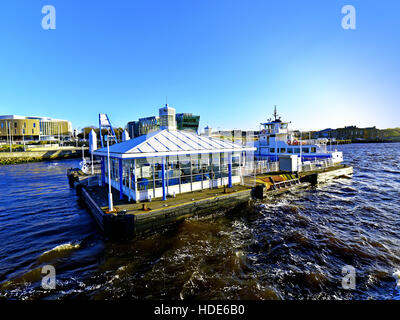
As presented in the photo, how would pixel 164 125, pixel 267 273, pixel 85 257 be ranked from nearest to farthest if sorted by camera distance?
pixel 267 273, pixel 85 257, pixel 164 125

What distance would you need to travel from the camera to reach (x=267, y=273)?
863 centimetres

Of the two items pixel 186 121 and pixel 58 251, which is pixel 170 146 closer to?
pixel 58 251

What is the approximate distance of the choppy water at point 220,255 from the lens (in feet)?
25.3

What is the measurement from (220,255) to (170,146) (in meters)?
8.37

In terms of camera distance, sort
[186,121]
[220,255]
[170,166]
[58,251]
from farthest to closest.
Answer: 1. [186,121]
2. [170,166]
3. [58,251]
4. [220,255]

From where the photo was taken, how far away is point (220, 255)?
984 cm

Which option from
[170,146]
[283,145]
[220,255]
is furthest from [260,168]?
[283,145]

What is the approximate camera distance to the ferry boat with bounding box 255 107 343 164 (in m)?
39.5

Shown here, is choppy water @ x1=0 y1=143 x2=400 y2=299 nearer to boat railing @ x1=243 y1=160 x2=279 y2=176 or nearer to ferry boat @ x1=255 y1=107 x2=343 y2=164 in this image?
boat railing @ x1=243 y1=160 x2=279 y2=176

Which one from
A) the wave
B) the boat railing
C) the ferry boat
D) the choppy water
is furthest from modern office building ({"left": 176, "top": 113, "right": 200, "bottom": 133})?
the wave

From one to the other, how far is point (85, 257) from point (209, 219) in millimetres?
7746
